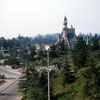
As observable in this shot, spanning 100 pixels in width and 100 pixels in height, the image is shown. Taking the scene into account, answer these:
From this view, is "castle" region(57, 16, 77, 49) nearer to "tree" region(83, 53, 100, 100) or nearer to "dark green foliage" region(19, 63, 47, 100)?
"dark green foliage" region(19, 63, 47, 100)

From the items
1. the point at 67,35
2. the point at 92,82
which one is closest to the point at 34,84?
the point at 92,82

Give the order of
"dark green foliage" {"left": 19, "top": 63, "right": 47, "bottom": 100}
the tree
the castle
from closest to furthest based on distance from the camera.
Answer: the tree < "dark green foliage" {"left": 19, "top": 63, "right": 47, "bottom": 100} < the castle

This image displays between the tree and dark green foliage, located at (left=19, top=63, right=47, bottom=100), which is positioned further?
dark green foliage, located at (left=19, top=63, right=47, bottom=100)

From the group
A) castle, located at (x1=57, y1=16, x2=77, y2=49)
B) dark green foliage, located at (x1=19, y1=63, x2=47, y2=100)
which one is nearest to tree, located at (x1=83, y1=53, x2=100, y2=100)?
dark green foliage, located at (x1=19, y1=63, x2=47, y2=100)

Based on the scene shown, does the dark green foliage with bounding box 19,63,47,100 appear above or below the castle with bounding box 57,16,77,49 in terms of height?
below

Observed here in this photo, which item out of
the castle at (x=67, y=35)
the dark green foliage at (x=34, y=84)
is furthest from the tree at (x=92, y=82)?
the castle at (x=67, y=35)

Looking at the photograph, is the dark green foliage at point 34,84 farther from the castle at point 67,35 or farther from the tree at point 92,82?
the castle at point 67,35

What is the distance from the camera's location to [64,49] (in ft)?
153

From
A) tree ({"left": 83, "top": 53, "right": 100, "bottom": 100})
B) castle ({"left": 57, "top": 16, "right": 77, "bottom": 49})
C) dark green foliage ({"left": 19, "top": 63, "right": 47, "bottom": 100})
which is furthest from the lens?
castle ({"left": 57, "top": 16, "right": 77, "bottom": 49})

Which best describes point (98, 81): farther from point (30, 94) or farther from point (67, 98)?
point (30, 94)

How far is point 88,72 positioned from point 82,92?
1.33 metres

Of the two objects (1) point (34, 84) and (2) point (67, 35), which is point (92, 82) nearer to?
(1) point (34, 84)

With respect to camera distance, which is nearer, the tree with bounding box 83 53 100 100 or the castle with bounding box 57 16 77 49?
the tree with bounding box 83 53 100 100

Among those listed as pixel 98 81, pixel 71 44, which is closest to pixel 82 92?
pixel 98 81
